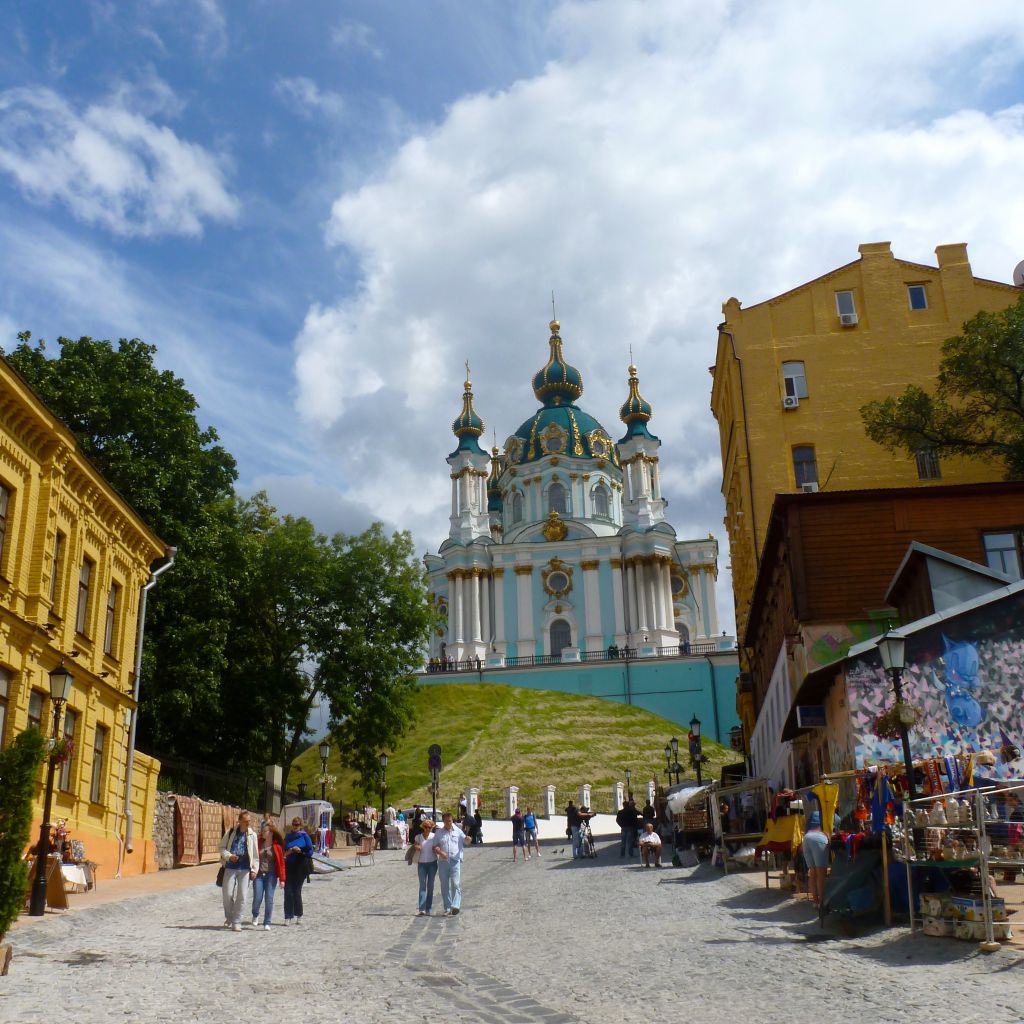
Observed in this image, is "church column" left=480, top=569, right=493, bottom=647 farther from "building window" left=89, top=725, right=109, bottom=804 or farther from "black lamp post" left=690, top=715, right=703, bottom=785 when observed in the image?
"building window" left=89, top=725, right=109, bottom=804

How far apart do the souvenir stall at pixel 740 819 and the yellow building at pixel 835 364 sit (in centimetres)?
984

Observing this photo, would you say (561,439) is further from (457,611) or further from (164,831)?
(164,831)

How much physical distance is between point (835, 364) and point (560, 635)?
46518 millimetres

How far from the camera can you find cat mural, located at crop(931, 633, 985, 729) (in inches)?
750

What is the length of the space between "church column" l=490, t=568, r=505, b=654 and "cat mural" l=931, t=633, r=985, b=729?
61.8 m

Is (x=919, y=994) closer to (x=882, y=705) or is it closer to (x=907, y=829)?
(x=907, y=829)

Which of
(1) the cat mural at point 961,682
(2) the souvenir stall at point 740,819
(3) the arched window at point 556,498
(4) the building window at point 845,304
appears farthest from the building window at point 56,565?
(3) the arched window at point 556,498

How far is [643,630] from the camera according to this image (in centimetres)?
7900

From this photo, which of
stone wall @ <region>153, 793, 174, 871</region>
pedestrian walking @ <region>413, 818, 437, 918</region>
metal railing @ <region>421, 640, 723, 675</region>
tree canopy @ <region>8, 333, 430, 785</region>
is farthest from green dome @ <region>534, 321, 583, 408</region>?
pedestrian walking @ <region>413, 818, 437, 918</region>

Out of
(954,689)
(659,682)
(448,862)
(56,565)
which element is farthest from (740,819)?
(659,682)

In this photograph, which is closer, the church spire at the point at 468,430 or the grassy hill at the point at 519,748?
the grassy hill at the point at 519,748

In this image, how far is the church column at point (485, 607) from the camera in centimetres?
8144

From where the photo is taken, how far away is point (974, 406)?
33.1 meters

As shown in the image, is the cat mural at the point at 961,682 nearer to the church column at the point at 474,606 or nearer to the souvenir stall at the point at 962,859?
the souvenir stall at the point at 962,859
